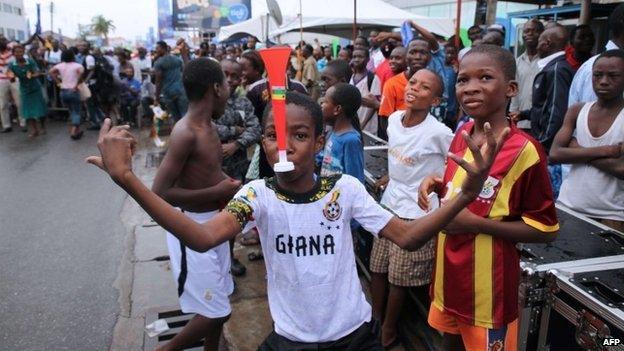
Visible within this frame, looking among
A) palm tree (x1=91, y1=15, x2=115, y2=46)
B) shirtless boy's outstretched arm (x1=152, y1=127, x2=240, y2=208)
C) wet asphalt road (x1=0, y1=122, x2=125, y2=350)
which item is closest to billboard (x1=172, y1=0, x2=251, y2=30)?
wet asphalt road (x1=0, y1=122, x2=125, y2=350)

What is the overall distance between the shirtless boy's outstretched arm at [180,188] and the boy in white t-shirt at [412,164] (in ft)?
3.09

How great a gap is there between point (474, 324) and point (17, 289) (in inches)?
151

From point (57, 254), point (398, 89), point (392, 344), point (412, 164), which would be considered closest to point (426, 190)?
point (412, 164)

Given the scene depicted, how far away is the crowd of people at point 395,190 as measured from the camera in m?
1.78

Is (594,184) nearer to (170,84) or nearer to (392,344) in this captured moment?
(392,344)

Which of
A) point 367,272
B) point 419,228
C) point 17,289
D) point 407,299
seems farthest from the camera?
point 17,289

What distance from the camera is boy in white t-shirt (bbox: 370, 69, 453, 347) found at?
275 cm

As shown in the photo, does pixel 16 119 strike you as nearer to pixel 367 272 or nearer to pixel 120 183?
pixel 367 272

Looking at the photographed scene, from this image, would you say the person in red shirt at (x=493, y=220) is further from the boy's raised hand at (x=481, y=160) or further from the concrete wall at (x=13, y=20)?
the concrete wall at (x=13, y=20)

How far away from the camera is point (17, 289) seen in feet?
13.5

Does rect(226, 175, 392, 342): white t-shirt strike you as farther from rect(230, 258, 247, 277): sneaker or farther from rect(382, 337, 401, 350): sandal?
rect(230, 258, 247, 277): sneaker

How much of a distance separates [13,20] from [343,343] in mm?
73264

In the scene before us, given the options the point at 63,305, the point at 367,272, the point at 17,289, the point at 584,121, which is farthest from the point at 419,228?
the point at 17,289

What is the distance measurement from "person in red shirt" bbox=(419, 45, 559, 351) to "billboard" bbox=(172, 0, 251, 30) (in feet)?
98.6
